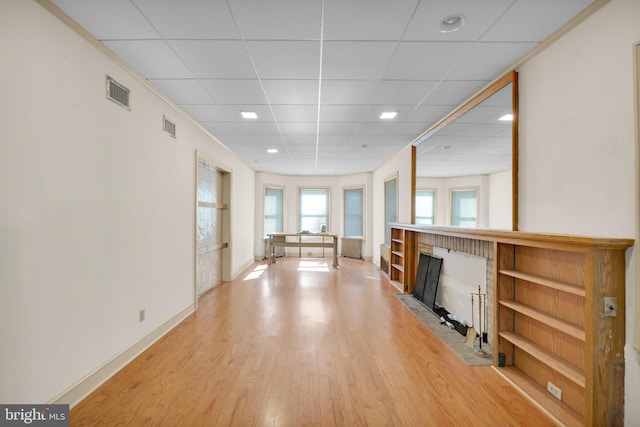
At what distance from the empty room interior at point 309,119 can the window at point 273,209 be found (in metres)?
4.74

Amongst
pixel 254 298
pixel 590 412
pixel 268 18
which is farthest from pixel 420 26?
pixel 254 298

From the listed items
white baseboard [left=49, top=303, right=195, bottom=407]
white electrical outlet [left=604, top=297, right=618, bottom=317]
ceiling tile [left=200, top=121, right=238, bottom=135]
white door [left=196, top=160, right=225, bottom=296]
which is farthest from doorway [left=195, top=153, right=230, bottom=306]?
white electrical outlet [left=604, top=297, right=618, bottom=317]

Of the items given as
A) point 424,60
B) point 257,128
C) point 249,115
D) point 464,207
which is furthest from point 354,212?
point 424,60

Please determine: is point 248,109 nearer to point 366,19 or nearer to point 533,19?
point 366,19

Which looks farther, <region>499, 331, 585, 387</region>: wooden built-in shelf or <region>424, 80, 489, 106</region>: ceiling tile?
<region>424, 80, 489, 106</region>: ceiling tile

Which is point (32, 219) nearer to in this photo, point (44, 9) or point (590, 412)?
point (44, 9)

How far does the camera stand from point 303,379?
7.37ft

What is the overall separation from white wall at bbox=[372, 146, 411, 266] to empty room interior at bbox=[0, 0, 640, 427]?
1.66 meters

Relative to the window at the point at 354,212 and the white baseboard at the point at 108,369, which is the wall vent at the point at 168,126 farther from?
the window at the point at 354,212

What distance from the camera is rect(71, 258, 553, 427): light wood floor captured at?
184cm

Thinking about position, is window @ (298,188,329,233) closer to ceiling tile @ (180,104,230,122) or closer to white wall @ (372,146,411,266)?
white wall @ (372,146,411,266)

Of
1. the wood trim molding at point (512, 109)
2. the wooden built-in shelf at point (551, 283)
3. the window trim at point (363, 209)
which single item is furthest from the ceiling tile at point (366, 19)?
the window trim at point (363, 209)

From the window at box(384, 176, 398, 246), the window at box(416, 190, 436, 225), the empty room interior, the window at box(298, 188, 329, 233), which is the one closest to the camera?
the empty room interior

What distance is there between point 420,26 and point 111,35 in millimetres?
2302
